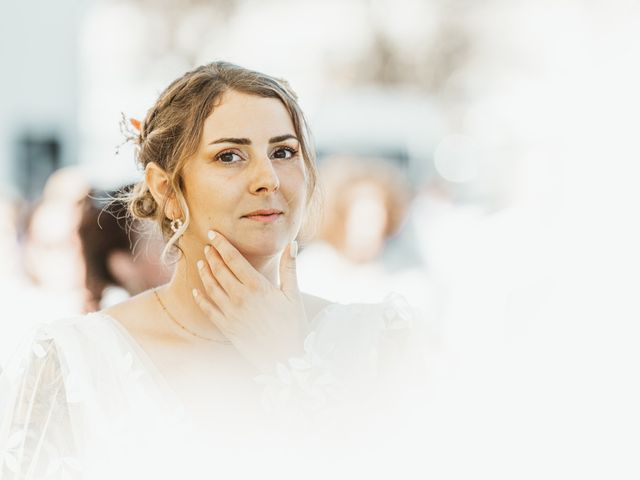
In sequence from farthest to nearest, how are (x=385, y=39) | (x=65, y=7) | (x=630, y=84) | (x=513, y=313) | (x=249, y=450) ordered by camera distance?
(x=385, y=39) → (x=65, y=7) → (x=630, y=84) → (x=513, y=313) → (x=249, y=450)

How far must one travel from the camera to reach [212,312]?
97.4 inches

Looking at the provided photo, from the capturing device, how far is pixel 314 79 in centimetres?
1524

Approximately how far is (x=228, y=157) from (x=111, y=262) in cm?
174

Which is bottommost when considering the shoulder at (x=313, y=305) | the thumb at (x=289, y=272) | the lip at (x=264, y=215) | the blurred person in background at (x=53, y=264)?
the blurred person in background at (x=53, y=264)

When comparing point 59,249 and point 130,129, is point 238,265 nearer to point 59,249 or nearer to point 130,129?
point 130,129

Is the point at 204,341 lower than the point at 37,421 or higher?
higher

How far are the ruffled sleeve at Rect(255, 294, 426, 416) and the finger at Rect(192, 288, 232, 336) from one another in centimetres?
15

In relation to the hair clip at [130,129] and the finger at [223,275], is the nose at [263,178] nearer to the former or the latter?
the finger at [223,275]

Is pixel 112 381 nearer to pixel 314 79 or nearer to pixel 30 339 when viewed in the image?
pixel 30 339

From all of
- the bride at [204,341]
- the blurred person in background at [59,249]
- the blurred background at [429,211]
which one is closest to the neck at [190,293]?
the bride at [204,341]

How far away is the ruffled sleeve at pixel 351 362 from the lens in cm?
239

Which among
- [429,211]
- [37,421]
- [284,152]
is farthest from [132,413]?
[429,211]

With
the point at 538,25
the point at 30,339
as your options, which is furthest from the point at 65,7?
the point at 30,339

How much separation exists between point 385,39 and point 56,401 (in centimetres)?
1495
